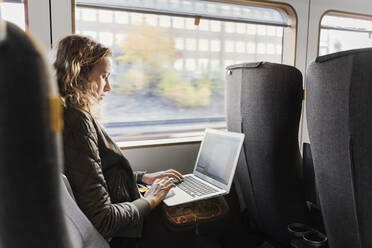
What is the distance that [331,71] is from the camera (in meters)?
1.00

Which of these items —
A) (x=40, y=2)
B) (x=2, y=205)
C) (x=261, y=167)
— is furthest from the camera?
(x=40, y=2)

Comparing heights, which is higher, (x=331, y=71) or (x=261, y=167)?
(x=331, y=71)

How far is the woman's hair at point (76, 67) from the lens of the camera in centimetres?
112

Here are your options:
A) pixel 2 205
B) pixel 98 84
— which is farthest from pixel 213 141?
pixel 2 205

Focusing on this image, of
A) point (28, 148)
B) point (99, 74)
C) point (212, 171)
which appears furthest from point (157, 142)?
point (28, 148)

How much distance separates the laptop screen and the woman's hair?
0.73 meters

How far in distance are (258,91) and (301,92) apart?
0.18m

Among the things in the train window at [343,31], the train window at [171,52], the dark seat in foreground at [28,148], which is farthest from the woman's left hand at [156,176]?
the train window at [343,31]

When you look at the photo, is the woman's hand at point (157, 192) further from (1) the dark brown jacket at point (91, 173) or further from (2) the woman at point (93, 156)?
(1) the dark brown jacket at point (91, 173)

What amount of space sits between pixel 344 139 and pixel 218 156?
757mm

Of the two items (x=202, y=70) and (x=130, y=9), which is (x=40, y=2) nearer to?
(x=130, y=9)

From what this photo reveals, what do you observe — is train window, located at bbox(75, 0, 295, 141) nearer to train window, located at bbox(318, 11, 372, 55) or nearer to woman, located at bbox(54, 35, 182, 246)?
train window, located at bbox(318, 11, 372, 55)

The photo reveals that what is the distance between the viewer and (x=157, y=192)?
1356 millimetres

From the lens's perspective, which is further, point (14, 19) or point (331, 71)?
point (14, 19)
